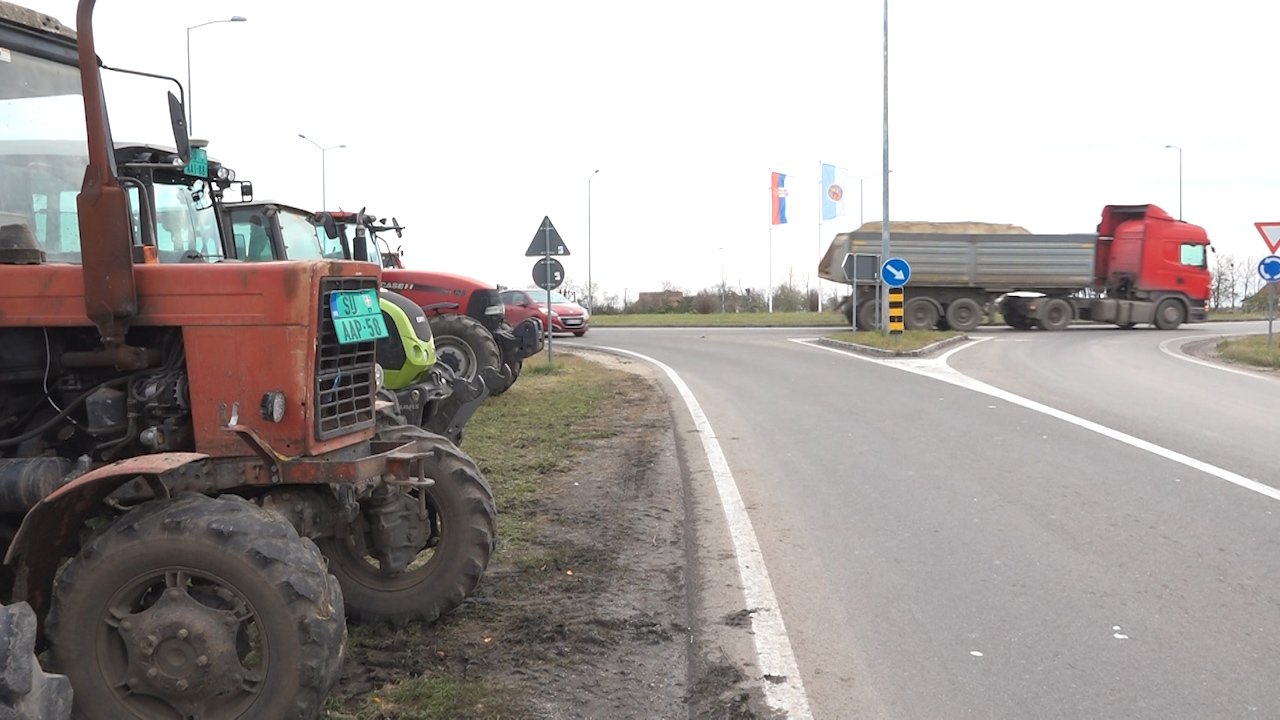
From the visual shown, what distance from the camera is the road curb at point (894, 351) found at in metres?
23.0

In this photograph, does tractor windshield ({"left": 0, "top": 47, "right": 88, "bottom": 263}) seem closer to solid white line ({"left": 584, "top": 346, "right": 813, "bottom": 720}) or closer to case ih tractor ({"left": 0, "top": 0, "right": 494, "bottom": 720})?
case ih tractor ({"left": 0, "top": 0, "right": 494, "bottom": 720})

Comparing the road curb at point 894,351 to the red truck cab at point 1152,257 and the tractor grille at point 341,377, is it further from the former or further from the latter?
the tractor grille at point 341,377

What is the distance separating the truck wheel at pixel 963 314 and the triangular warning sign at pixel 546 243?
55.3ft

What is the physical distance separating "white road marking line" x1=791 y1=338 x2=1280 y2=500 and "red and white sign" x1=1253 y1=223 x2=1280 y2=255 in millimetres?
6361

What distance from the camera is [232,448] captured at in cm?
441

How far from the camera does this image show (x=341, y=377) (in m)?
4.71

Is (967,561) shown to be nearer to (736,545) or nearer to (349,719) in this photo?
(736,545)

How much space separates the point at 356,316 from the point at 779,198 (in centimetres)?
4740

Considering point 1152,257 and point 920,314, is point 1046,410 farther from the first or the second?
point 1152,257

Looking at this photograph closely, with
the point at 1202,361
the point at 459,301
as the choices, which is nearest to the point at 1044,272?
the point at 1202,361

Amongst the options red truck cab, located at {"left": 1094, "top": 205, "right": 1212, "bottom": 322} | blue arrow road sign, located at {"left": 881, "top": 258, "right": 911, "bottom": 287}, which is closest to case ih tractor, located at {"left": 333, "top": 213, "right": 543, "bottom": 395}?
blue arrow road sign, located at {"left": 881, "top": 258, "right": 911, "bottom": 287}

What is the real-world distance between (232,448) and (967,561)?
13.9 feet

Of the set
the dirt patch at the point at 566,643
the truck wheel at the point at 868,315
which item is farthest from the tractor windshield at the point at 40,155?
the truck wheel at the point at 868,315

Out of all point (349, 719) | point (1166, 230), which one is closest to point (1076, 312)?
point (1166, 230)
